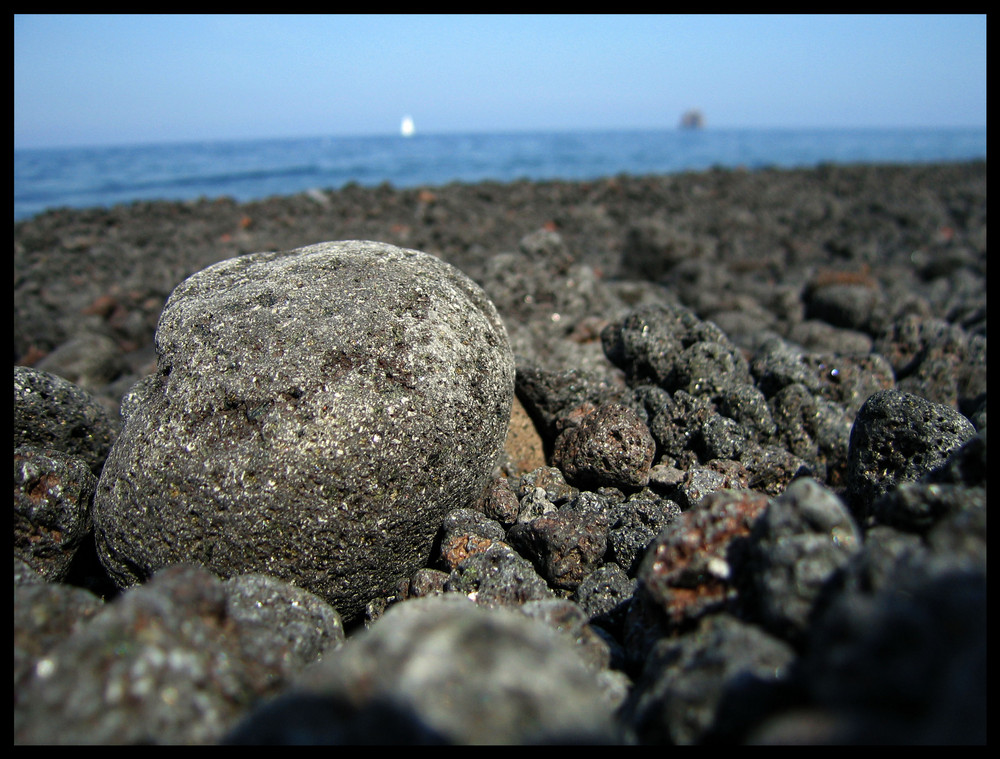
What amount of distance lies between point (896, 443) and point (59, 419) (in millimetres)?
4974

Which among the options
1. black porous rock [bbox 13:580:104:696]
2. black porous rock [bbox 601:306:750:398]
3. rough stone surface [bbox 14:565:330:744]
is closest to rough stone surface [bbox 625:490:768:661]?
rough stone surface [bbox 14:565:330:744]

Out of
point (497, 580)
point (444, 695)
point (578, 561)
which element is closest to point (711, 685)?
point (444, 695)

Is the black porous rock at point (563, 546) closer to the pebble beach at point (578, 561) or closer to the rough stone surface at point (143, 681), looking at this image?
the pebble beach at point (578, 561)

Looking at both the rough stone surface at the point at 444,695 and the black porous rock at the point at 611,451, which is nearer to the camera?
the rough stone surface at the point at 444,695

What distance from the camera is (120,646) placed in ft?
5.96

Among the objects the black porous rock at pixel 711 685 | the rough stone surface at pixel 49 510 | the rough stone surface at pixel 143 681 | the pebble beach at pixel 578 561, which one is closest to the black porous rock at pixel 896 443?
the pebble beach at pixel 578 561

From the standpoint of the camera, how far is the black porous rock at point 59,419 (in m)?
3.94

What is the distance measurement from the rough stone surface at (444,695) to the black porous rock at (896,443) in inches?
100

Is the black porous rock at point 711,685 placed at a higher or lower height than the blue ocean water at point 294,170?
lower

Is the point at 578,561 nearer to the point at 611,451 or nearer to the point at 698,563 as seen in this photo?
the point at 611,451

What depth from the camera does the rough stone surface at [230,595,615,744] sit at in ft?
5.24

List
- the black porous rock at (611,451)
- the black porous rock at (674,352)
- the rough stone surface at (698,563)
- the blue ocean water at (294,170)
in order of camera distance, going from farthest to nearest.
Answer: the blue ocean water at (294,170)
the black porous rock at (674,352)
the black porous rock at (611,451)
the rough stone surface at (698,563)

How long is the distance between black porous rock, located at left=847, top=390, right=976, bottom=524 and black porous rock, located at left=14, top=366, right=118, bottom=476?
465 cm

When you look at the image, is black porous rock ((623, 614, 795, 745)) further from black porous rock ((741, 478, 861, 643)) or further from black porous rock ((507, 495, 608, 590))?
black porous rock ((507, 495, 608, 590))
